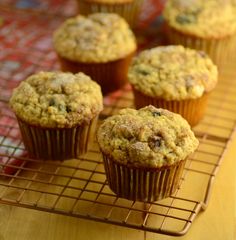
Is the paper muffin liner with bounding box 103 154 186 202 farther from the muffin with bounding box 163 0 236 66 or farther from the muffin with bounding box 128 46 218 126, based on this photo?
the muffin with bounding box 163 0 236 66

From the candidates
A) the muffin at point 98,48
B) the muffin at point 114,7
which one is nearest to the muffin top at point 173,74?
the muffin at point 98,48

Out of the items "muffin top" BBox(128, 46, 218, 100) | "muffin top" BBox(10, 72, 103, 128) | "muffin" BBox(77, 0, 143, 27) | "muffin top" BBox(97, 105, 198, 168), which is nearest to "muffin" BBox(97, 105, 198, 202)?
"muffin top" BBox(97, 105, 198, 168)

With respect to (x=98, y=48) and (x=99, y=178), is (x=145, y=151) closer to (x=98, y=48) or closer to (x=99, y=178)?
(x=99, y=178)

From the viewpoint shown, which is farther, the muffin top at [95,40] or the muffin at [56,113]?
the muffin top at [95,40]

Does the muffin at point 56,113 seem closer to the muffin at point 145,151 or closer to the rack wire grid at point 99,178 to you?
the rack wire grid at point 99,178

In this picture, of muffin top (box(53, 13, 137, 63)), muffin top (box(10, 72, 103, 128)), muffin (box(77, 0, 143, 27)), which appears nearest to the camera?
muffin top (box(10, 72, 103, 128))

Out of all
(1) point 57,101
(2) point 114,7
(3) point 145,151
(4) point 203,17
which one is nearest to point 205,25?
(4) point 203,17

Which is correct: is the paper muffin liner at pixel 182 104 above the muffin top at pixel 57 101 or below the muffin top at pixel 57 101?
below

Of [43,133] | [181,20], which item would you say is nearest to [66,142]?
[43,133]
